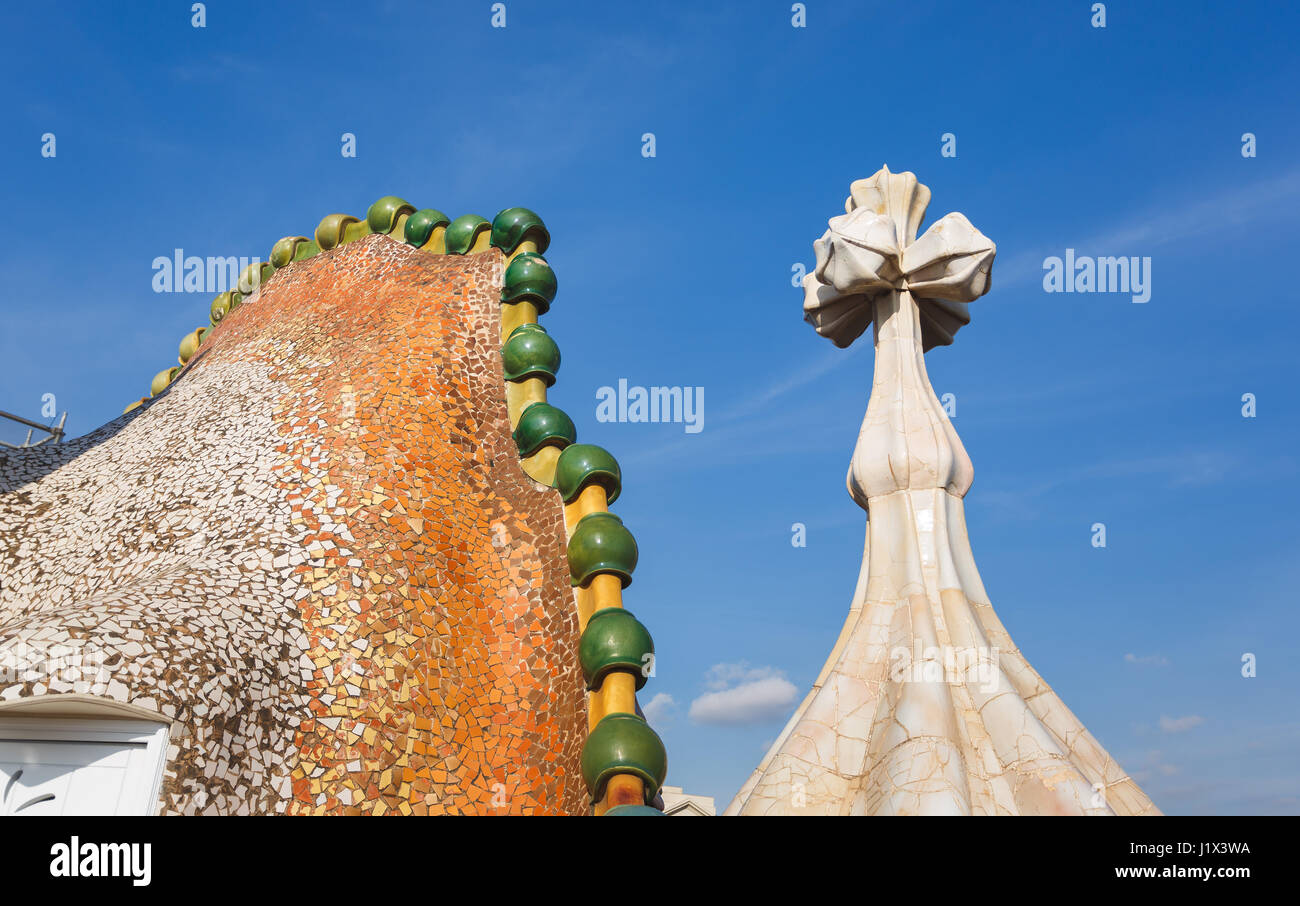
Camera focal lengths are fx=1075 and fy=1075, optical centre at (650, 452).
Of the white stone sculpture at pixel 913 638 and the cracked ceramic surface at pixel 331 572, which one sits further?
the white stone sculpture at pixel 913 638

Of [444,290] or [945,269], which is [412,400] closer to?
[444,290]

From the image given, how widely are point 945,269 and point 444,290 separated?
11.2 feet

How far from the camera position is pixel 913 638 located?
6.52 metres

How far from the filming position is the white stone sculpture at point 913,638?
19.5 ft

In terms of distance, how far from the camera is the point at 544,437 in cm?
599

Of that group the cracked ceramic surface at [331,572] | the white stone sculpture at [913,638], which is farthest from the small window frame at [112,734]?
→ the white stone sculpture at [913,638]

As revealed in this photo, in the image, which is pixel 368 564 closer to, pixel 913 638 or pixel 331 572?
pixel 331 572

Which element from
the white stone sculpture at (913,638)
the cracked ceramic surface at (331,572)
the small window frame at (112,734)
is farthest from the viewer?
the white stone sculpture at (913,638)

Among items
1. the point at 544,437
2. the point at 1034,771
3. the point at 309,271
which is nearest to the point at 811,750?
the point at 1034,771

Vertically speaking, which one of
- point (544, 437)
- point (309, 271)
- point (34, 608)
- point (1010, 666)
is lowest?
point (1010, 666)

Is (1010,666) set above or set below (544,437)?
below

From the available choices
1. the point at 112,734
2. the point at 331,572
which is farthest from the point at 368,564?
the point at 112,734

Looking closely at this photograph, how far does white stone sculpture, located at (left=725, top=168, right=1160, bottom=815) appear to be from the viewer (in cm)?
596

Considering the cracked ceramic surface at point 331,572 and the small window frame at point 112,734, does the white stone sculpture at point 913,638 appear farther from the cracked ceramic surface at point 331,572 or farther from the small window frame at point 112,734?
the small window frame at point 112,734
